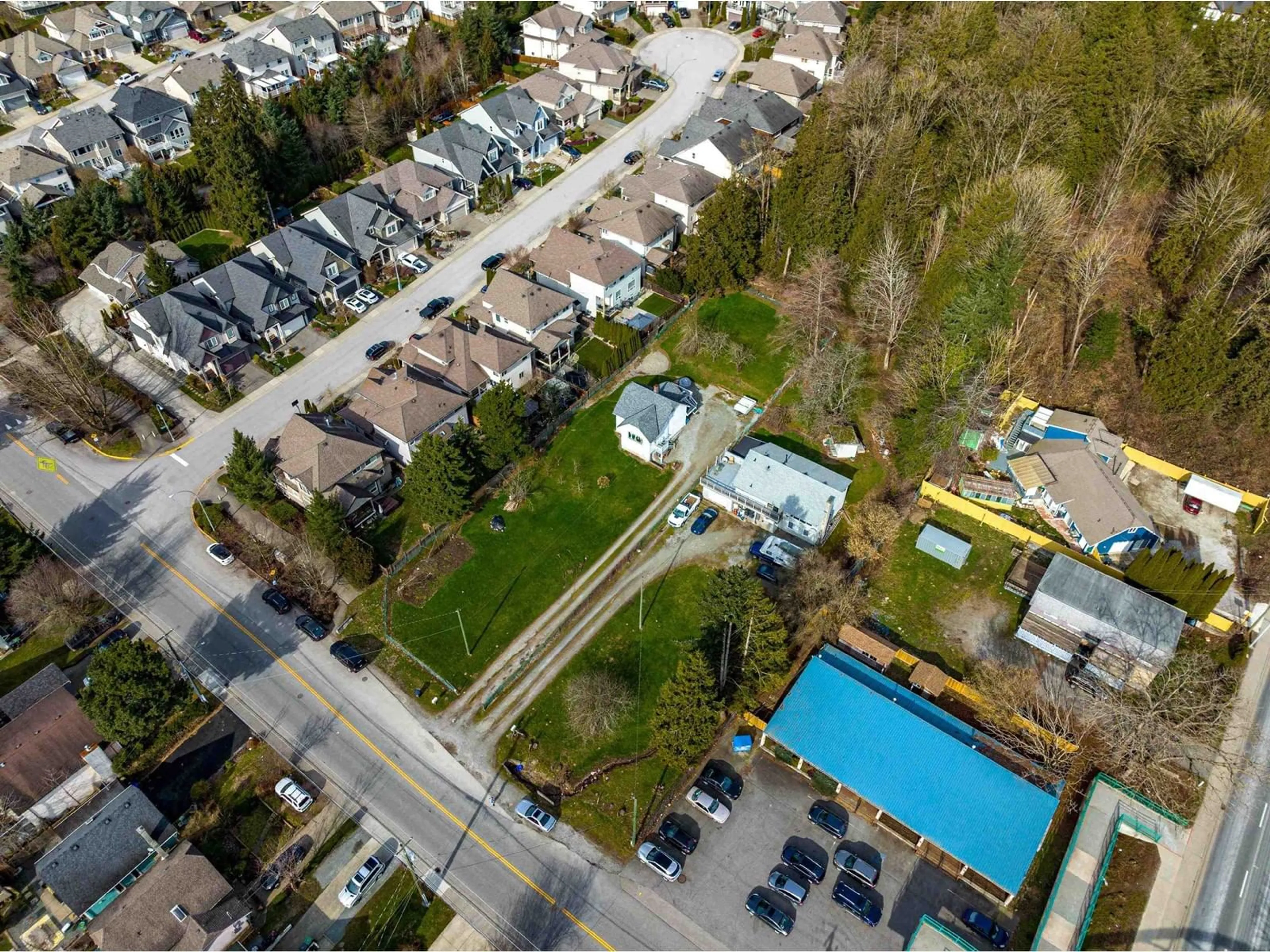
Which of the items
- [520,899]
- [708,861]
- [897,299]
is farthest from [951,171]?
[520,899]

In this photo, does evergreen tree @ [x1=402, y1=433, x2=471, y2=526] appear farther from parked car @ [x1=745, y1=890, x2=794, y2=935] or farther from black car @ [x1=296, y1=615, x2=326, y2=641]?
parked car @ [x1=745, y1=890, x2=794, y2=935]

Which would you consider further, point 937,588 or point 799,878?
point 937,588

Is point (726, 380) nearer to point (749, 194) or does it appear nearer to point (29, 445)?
point (749, 194)

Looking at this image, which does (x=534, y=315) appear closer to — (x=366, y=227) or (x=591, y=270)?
(x=591, y=270)

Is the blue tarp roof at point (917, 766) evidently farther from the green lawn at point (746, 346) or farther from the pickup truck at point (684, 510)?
the green lawn at point (746, 346)

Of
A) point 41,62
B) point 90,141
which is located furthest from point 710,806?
point 41,62

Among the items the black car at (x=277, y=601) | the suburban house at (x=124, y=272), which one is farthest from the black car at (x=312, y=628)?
the suburban house at (x=124, y=272)

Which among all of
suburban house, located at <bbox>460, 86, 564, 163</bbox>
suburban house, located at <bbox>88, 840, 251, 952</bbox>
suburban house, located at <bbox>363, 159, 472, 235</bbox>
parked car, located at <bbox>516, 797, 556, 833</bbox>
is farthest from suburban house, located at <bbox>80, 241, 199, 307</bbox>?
parked car, located at <bbox>516, 797, 556, 833</bbox>
